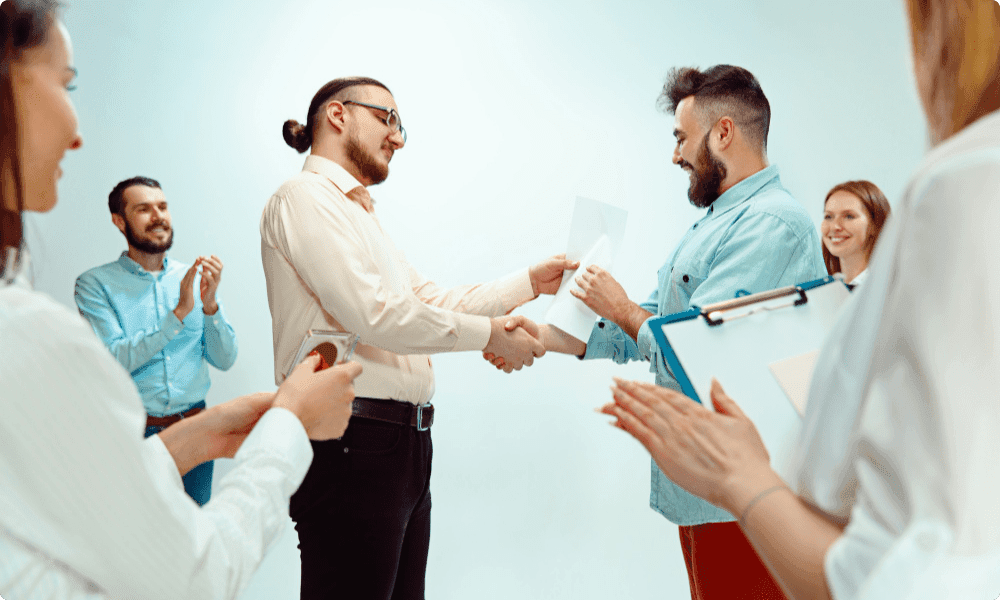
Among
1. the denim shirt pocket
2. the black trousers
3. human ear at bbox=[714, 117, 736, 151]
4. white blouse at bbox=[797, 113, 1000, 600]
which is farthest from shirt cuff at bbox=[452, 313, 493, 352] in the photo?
white blouse at bbox=[797, 113, 1000, 600]

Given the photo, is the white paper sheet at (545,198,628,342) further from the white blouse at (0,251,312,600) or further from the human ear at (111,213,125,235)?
the human ear at (111,213,125,235)

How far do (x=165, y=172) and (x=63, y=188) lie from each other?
411 mm

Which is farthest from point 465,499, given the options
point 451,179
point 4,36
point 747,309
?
point 4,36

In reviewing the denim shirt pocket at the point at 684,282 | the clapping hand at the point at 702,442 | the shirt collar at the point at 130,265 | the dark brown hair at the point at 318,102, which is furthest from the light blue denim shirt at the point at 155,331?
the clapping hand at the point at 702,442

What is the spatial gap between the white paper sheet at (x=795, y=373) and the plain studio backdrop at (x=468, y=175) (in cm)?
208

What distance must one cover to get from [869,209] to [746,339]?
84.6 inches

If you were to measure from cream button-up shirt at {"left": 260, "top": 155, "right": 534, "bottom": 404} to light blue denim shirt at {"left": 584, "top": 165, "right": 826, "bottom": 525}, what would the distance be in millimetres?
549

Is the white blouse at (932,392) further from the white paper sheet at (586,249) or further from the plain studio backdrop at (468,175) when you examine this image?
the plain studio backdrop at (468,175)

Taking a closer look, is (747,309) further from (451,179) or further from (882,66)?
(882,66)

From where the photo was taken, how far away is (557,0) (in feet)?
10.3

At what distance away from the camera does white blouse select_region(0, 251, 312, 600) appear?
63cm

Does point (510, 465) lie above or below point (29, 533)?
below

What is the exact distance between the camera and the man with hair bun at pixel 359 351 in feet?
5.30

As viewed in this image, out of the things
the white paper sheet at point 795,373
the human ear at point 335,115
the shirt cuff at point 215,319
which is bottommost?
the white paper sheet at point 795,373
